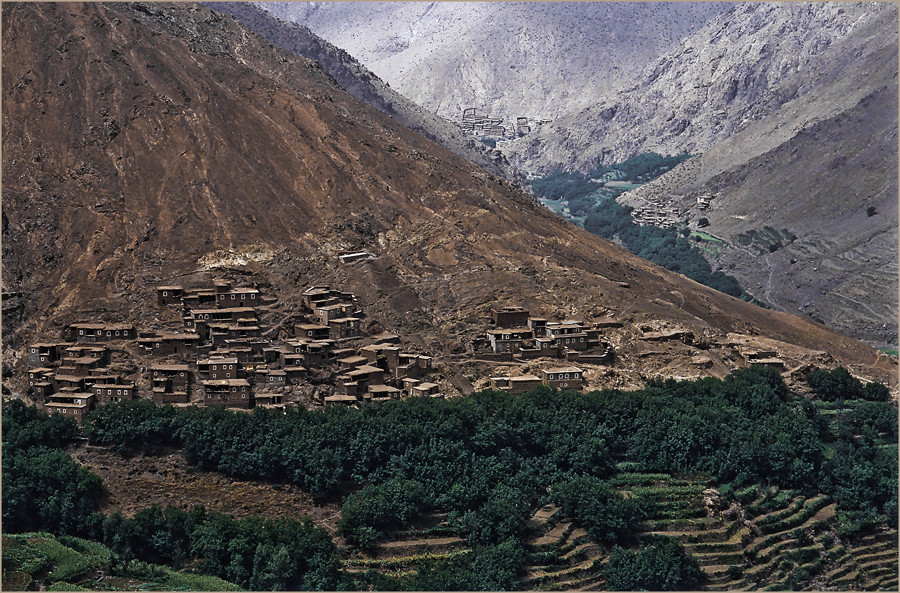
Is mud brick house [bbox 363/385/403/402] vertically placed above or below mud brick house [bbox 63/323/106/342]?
below

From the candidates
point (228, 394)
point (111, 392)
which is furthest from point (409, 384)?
point (111, 392)

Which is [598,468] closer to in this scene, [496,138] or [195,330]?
[195,330]

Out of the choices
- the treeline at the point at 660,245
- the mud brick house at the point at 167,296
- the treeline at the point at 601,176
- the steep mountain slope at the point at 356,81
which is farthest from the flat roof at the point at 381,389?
the treeline at the point at 601,176

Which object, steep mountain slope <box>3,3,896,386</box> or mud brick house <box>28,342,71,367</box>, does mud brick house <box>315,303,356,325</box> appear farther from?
mud brick house <box>28,342,71,367</box>

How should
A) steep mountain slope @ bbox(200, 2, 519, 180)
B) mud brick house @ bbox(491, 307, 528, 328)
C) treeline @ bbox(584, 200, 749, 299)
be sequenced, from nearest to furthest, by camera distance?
mud brick house @ bbox(491, 307, 528, 328) < treeline @ bbox(584, 200, 749, 299) < steep mountain slope @ bbox(200, 2, 519, 180)

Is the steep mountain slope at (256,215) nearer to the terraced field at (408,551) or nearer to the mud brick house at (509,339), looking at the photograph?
the mud brick house at (509,339)

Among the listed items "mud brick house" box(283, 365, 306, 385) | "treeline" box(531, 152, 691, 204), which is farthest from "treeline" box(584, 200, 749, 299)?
"mud brick house" box(283, 365, 306, 385)

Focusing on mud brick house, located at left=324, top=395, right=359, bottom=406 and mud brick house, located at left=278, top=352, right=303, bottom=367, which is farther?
mud brick house, located at left=278, top=352, right=303, bottom=367

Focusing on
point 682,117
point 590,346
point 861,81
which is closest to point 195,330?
point 590,346
